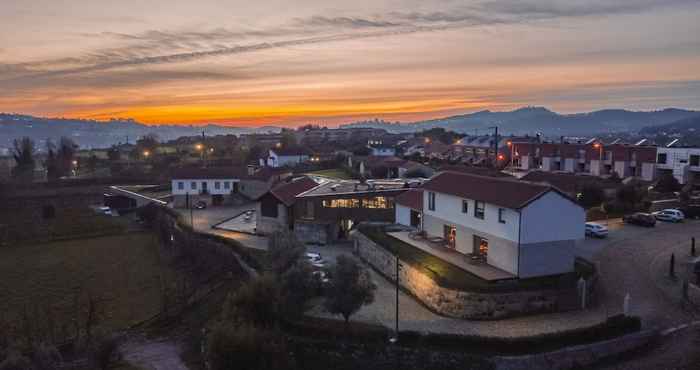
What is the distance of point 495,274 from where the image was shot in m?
19.8

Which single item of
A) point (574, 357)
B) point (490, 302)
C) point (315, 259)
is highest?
→ point (490, 302)

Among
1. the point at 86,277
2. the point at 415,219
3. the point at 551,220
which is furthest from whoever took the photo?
the point at 86,277

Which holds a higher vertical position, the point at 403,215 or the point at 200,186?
the point at 403,215

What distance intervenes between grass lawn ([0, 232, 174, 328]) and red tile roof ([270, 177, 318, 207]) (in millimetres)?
8542

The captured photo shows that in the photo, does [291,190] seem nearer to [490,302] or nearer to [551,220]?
[551,220]

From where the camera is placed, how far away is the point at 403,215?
30.5 meters

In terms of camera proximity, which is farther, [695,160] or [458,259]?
[695,160]

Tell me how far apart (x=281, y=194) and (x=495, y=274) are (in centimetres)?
1808

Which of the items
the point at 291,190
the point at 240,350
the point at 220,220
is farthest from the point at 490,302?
the point at 220,220

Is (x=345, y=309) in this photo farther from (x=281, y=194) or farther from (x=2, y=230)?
(x=2, y=230)

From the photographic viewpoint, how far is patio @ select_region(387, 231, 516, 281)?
19.7 m

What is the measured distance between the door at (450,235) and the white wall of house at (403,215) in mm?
4962

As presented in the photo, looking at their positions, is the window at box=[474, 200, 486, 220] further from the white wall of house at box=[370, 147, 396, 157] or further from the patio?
the white wall of house at box=[370, 147, 396, 157]

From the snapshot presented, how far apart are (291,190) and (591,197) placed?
22608 millimetres
